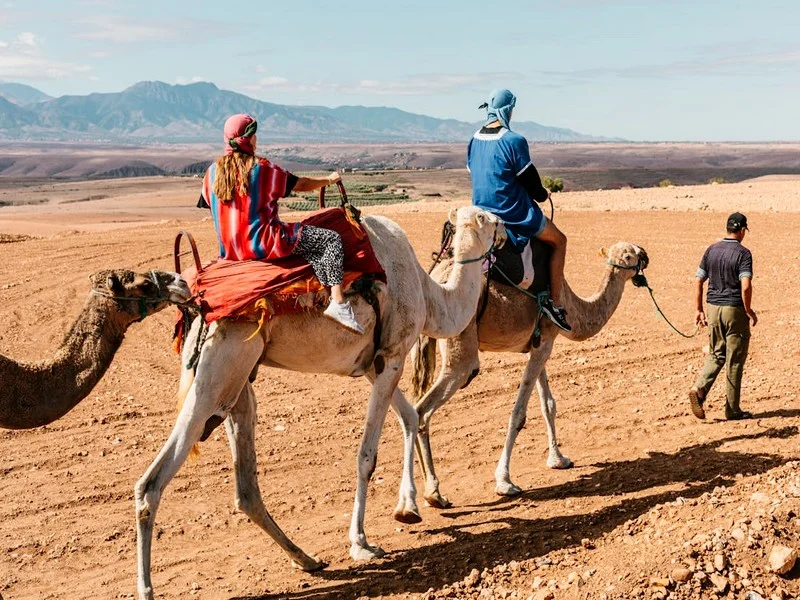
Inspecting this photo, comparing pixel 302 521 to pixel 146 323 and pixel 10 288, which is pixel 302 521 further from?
pixel 10 288

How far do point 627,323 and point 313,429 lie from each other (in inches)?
275

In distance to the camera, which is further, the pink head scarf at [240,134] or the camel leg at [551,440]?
the camel leg at [551,440]

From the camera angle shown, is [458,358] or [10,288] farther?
[10,288]

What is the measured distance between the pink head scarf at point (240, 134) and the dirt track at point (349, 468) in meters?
2.94

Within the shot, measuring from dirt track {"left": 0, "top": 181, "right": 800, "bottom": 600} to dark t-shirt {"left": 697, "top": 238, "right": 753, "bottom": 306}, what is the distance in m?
1.36

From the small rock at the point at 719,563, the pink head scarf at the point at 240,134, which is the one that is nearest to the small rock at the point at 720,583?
the small rock at the point at 719,563

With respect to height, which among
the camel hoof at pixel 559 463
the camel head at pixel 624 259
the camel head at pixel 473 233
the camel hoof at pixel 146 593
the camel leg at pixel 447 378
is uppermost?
the camel head at pixel 473 233

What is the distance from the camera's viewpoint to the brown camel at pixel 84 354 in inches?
215

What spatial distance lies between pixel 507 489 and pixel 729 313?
3374 mm

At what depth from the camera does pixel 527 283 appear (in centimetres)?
824

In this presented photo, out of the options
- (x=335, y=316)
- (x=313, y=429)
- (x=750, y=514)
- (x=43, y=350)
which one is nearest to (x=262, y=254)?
(x=335, y=316)

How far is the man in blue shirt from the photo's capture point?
7855 millimetres

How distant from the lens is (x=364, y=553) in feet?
22.1

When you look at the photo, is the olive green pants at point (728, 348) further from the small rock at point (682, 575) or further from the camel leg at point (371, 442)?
the small rock at point (682, 575)
